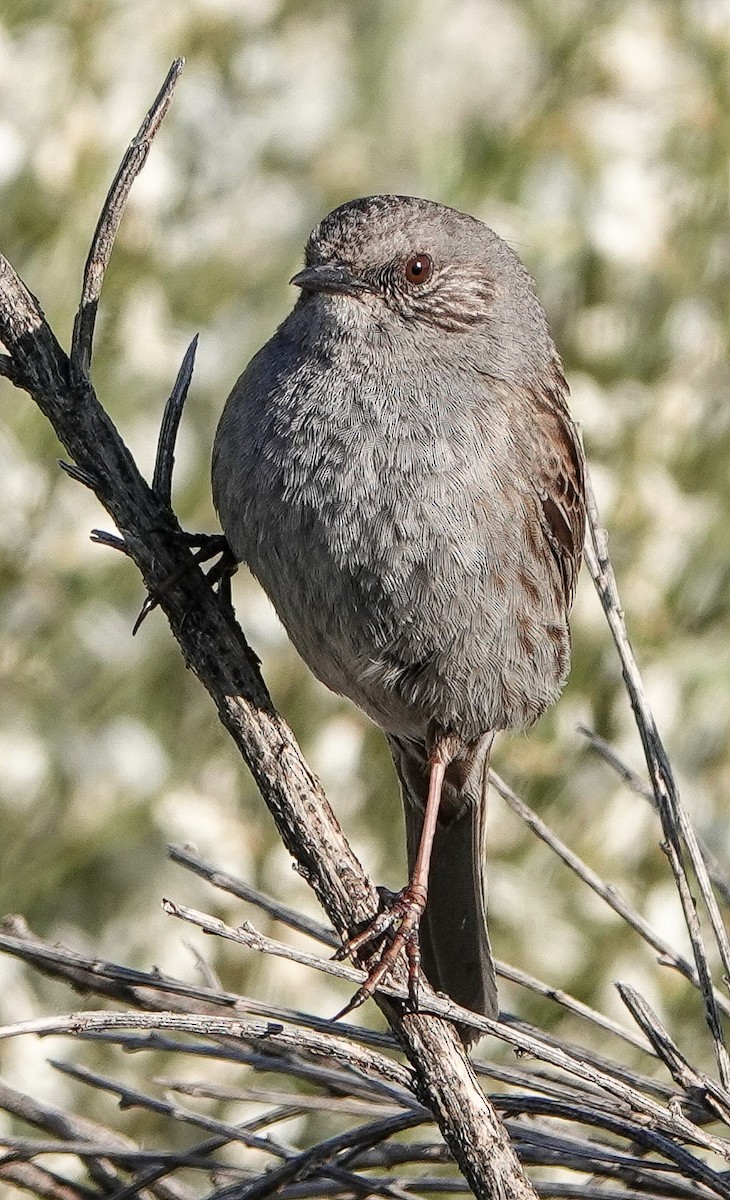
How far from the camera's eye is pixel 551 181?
4465 mm

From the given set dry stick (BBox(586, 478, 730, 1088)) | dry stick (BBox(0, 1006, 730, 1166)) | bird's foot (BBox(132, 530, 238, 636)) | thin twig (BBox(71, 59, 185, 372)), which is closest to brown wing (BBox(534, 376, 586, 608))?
bird's foot (BBox(132, 530, 238, 636))

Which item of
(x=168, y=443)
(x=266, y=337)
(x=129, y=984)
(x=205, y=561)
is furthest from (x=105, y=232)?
(x=266, y=337)

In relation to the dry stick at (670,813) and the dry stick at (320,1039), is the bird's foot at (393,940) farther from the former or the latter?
the dry stick at (670,813)

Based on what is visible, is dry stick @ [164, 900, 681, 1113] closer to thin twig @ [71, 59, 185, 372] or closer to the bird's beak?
thin twig @ [71, 59, 185, 372]

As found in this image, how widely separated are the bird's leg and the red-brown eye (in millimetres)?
1085

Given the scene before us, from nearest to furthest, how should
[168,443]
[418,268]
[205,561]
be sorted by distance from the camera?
[168,443], [205,561], [418,268]

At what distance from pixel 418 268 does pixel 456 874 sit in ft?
4.93

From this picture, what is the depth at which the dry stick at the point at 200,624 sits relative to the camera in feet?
8.00

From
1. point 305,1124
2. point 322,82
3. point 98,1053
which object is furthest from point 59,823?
point 322,82

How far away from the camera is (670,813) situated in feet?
8.43

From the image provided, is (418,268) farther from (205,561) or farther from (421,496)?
(205,561)

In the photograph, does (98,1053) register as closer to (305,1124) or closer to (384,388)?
(305,1124)

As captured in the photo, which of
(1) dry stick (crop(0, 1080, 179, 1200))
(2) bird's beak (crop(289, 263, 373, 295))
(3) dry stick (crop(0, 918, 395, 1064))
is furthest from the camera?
(2) bird's beak (crop(289, 263, 373, 295))

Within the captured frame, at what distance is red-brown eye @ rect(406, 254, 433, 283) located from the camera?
3764 mm
